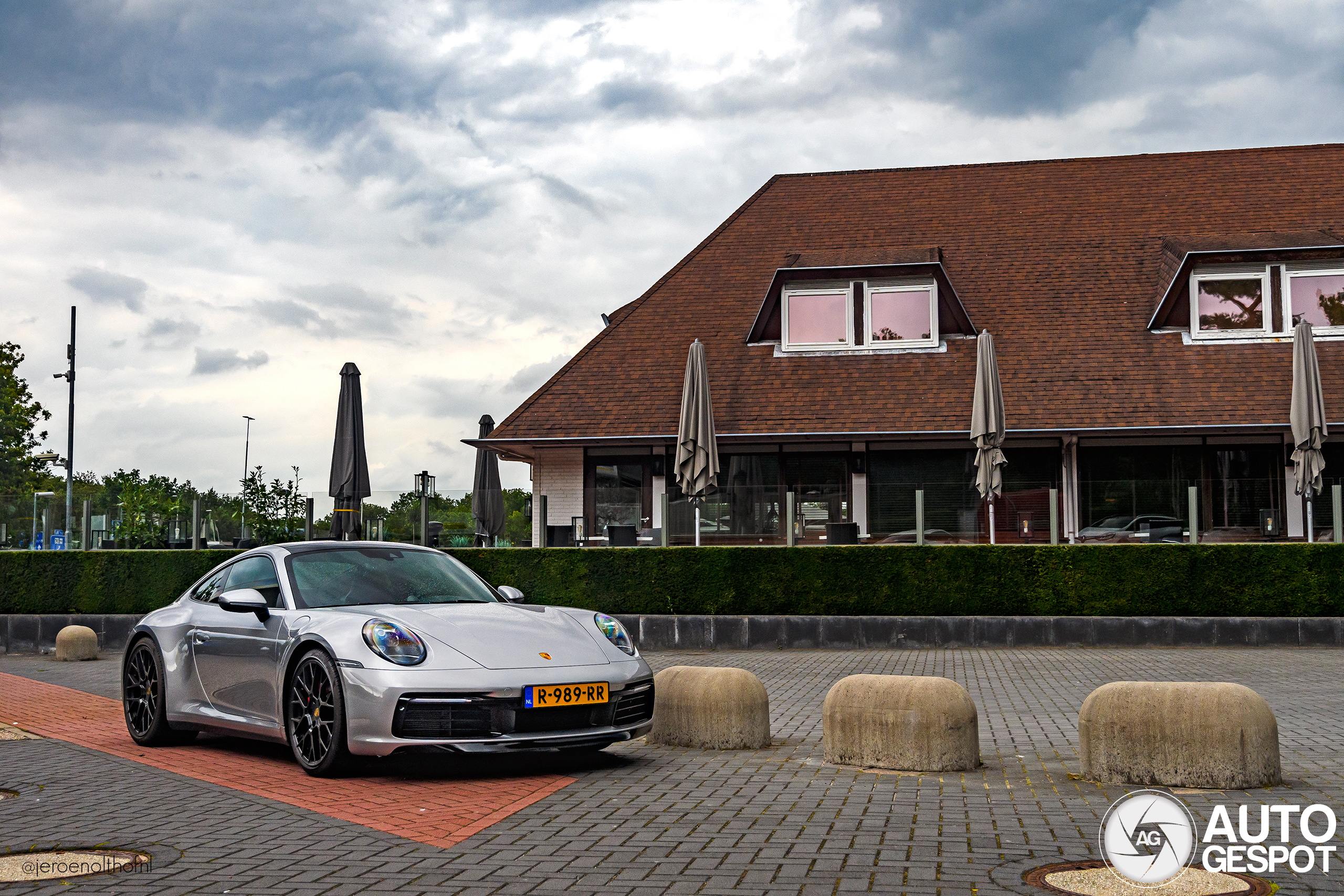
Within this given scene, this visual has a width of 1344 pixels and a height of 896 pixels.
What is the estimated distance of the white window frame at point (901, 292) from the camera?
2498 cm

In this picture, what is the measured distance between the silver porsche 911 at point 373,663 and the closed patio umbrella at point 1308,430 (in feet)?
48.5

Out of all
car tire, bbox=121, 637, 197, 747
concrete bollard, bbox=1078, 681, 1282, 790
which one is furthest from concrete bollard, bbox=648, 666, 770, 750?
car tire, bbox=121, 637, 197, 747

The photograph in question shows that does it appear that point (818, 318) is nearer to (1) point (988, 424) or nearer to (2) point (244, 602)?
(1) point (988, 424)

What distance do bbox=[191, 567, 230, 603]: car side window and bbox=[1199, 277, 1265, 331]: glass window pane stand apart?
20095 millimetres

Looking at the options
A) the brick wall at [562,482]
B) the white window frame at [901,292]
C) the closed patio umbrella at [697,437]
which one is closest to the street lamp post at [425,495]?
the brick wall at [562,482]

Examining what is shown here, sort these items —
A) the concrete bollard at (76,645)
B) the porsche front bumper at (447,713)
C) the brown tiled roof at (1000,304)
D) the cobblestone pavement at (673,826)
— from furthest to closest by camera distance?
1. the brown tiled roof at (1000,304)
2. the concrete bollard at (76,645)
3. the porsche front bumper at (447,713)
4. the cobblestone pavement at (673,826)

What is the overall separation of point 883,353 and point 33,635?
50.4 feet

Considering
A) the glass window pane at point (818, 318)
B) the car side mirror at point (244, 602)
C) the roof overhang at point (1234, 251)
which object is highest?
the roof overhang at point (1234, 251)

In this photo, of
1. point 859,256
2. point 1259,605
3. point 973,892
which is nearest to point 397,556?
point 973,892

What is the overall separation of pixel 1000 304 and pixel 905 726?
19.1m

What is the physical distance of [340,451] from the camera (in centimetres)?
2205

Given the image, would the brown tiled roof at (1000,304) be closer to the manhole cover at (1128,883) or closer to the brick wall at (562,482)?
the brick wall at (562,482)

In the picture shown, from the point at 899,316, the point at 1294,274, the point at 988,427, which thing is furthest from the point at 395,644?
the point at 1294,274

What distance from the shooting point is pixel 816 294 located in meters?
25.5
